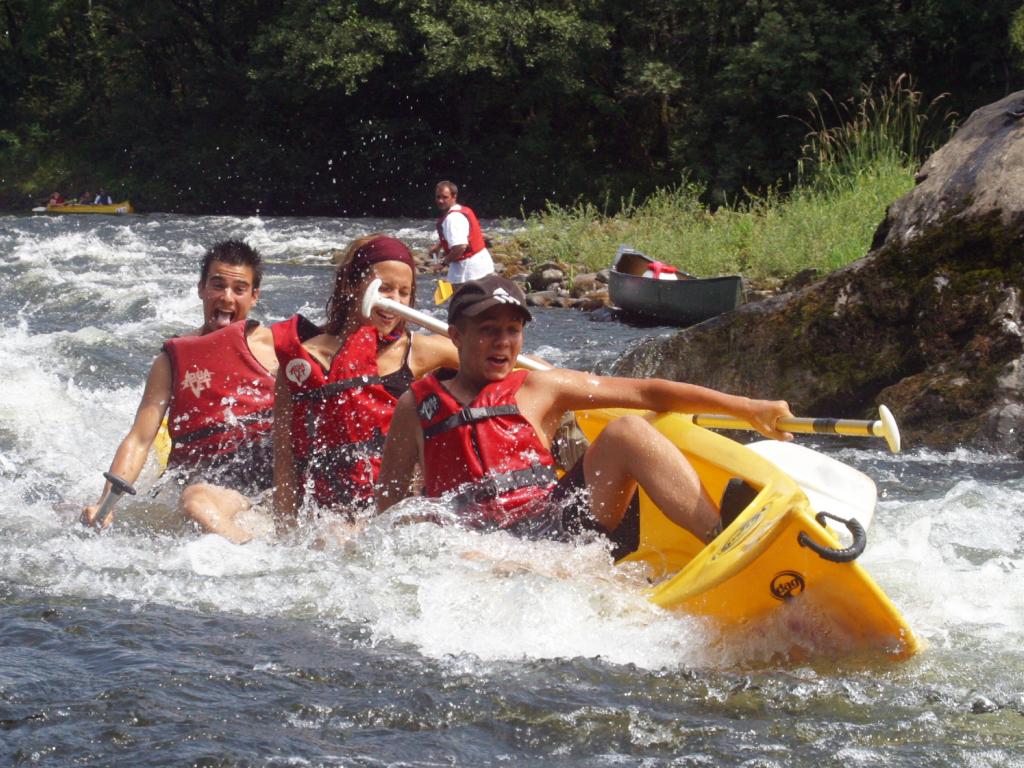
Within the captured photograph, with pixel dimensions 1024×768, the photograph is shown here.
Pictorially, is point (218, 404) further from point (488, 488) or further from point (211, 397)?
point (488, 488)

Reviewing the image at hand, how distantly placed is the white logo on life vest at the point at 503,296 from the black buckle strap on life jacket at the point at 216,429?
1389 millimetres

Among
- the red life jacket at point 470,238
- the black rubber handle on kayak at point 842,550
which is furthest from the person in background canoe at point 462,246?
the black rubber handle on kayak at point 842,550

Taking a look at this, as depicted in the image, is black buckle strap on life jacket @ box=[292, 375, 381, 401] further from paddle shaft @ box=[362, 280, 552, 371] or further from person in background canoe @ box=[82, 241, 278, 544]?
person in background canoe @ box=[82, 241, 278, 544]

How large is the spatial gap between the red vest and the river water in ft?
0.87

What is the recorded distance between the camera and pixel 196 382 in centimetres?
447

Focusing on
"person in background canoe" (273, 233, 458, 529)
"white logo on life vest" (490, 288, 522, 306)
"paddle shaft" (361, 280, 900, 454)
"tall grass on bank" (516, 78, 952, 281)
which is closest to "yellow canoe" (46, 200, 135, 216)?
"tall grass on bank" (516, 78, 952, 281)

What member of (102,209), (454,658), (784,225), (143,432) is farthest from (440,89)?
(454,658)

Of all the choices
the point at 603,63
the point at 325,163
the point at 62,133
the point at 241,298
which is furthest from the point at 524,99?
the point at 241,298

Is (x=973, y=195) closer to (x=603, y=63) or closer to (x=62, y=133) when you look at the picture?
(x=603, y=63)

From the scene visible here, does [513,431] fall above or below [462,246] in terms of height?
above

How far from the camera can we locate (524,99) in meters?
25.2

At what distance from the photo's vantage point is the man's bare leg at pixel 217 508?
4199 millimetres

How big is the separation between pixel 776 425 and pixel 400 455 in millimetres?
997

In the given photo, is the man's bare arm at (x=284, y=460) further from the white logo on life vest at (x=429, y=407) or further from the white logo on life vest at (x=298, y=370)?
the white logo on life vest at (x=429, y=407)
